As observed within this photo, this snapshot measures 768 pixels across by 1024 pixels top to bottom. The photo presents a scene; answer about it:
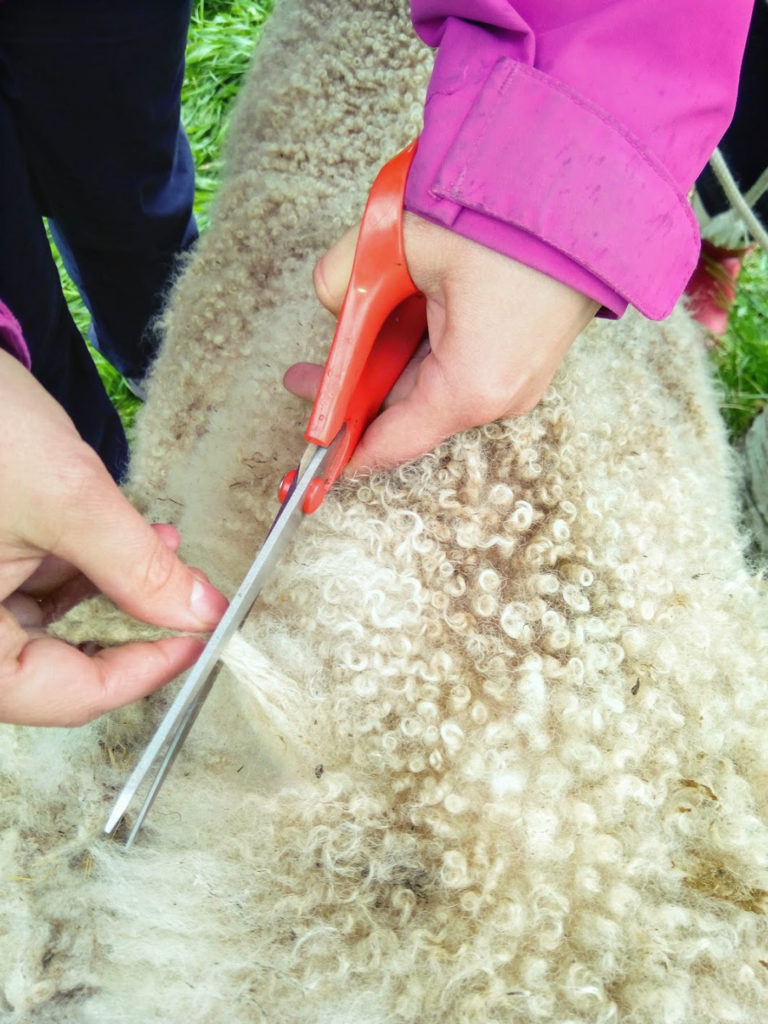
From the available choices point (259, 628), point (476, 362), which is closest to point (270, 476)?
point (259, 628)

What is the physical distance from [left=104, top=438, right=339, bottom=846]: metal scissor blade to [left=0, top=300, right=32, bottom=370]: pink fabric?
0.31 m

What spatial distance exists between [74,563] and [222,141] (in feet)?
5.40

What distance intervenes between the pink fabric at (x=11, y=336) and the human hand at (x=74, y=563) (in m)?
0.09

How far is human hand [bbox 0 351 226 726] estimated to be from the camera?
0.75 m

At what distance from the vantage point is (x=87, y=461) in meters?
0.77

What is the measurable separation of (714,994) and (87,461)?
0.71 meters

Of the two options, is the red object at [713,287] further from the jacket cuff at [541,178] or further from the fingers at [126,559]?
the fingers at [126,559]

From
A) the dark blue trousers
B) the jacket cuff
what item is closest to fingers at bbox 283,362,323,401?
the jacket cuff

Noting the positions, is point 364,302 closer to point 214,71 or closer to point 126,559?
point 126,559

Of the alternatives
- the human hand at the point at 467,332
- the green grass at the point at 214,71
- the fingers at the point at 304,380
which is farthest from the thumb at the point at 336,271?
the green grass at the point at 214,71

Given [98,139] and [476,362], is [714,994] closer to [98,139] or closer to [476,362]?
[476,362]

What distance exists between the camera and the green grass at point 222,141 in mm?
1994

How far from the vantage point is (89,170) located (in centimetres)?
147

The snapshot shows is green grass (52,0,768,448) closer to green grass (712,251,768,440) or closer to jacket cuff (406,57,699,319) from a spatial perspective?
green grass (712,251,768,440)
